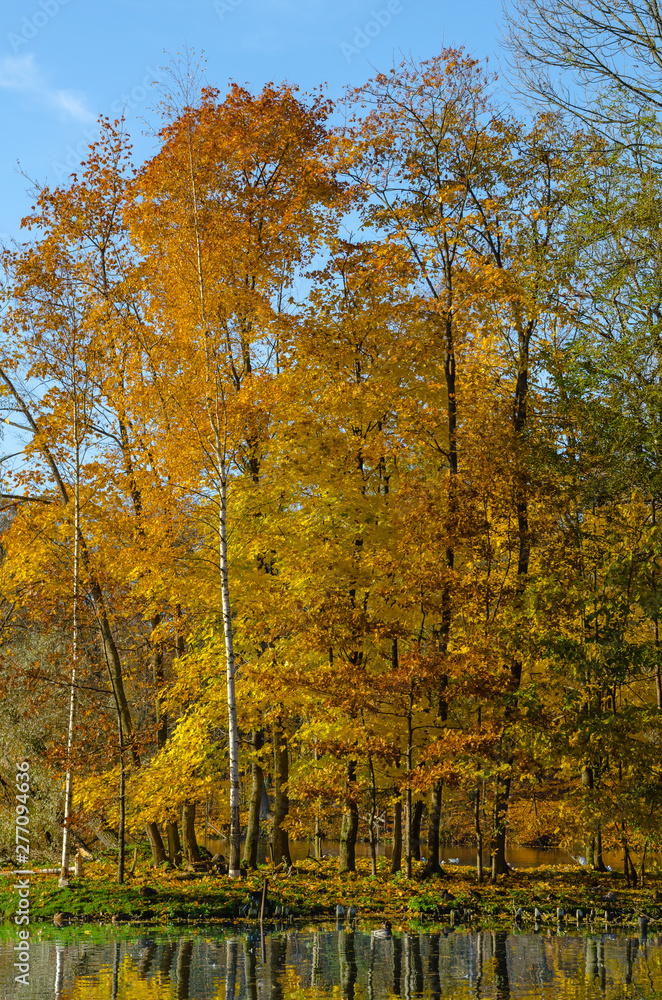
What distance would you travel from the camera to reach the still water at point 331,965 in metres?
8.51

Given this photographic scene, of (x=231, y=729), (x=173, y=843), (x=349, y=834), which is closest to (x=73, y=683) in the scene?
(x=231, y=729)

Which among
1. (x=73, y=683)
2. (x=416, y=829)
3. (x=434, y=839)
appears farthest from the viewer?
(x=416, y=829)

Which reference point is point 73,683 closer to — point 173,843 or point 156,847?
point 156,847

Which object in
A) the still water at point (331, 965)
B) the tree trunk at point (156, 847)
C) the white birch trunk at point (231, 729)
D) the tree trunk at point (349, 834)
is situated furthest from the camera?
the tree trunk at point (156, 847)

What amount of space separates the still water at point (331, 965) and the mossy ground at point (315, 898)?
3.67ft

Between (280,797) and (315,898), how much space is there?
3872mm

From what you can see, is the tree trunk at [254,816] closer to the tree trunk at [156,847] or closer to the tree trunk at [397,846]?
the tree trunk at [156,847]

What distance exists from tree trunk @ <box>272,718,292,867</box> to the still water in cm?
555

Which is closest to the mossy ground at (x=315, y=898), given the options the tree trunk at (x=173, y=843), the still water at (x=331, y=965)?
the still water at (x=331, y=965)

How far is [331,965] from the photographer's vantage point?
10094mm

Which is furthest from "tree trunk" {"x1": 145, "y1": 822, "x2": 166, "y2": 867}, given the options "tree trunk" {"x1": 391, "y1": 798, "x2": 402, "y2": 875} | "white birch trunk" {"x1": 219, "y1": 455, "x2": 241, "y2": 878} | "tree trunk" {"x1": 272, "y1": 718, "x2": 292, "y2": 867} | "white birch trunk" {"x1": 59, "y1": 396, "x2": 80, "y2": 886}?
"tree trunk" {"x1": 391, "y1": 798, "x2": 402, "y2": 875}

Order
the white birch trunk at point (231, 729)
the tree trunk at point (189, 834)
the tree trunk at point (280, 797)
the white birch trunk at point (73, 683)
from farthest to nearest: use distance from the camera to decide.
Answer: the tree trunk at point (189, 834) < the tree trunk at point (280, 797) < the white birch trunk at point (73, 683) < the white birch trunk at point (231, 729)

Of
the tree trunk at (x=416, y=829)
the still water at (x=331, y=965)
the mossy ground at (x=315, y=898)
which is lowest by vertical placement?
the mossy ground at (x=315, y=898)

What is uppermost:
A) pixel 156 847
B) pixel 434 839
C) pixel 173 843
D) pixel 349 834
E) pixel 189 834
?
pixel 434 839
